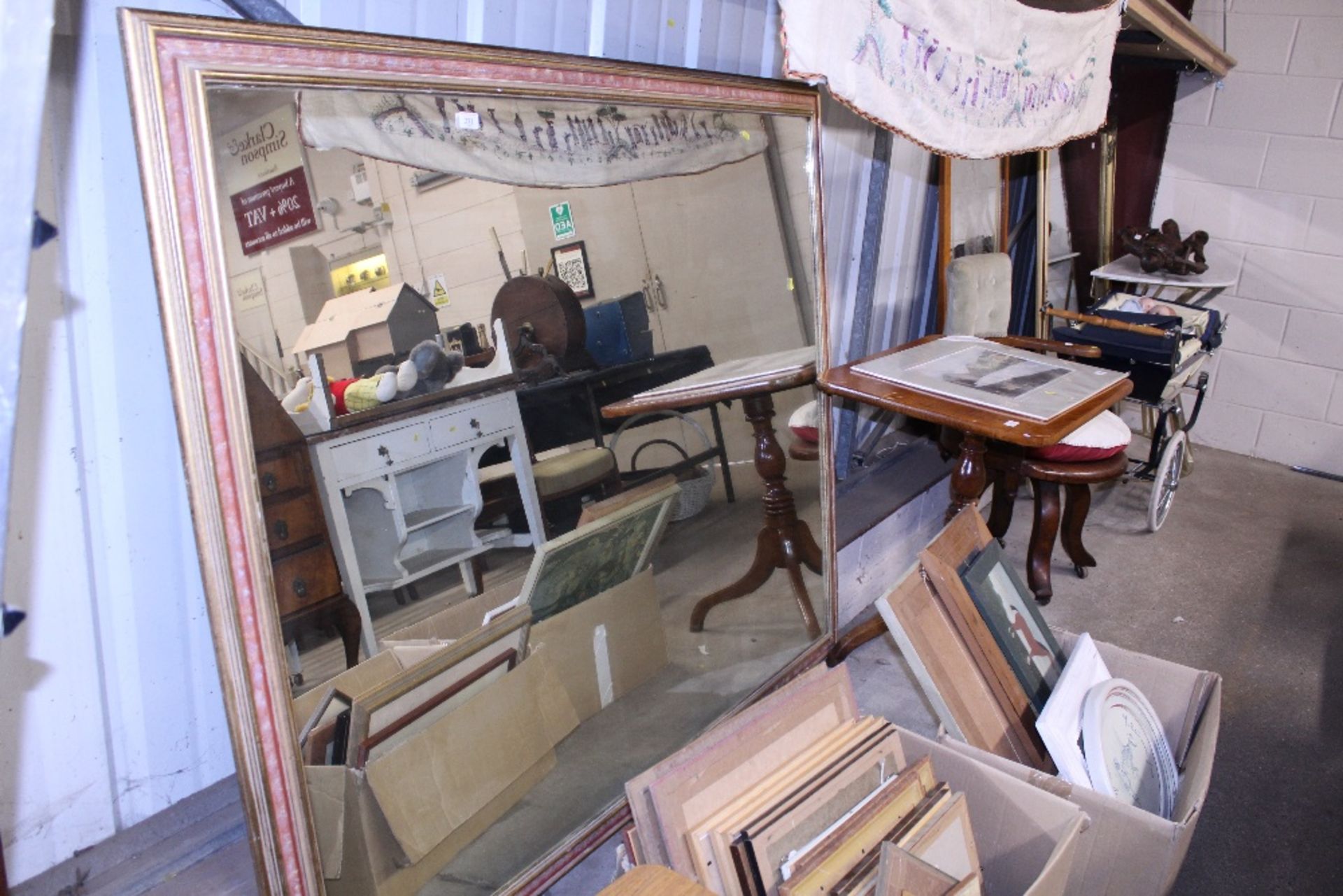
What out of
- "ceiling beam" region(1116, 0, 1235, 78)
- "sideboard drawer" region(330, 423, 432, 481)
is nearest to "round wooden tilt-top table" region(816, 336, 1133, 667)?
→ "sideboard drawer" region(330, 423, 432, 481)

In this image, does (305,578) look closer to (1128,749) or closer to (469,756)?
(469,756)

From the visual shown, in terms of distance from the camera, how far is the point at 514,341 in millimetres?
1437

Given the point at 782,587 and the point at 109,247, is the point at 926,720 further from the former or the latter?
the point at 109,247

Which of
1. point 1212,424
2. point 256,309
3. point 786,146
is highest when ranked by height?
point 786,146

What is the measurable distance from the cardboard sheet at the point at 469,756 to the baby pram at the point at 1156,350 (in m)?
2.25

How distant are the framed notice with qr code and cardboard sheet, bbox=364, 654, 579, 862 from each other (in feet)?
2.25

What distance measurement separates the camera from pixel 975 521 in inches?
81.7

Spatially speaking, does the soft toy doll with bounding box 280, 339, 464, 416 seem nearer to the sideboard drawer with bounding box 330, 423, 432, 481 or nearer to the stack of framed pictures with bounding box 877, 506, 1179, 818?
the sideboard drawer with bounding box 330, 423, 432, 481

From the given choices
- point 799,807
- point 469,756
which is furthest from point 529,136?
point 799,807

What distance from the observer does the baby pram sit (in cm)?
289

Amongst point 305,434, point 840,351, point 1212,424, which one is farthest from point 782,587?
point 1212,424

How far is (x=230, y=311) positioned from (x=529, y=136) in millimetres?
616

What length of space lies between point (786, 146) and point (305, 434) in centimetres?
128

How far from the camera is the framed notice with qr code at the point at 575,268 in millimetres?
1504
